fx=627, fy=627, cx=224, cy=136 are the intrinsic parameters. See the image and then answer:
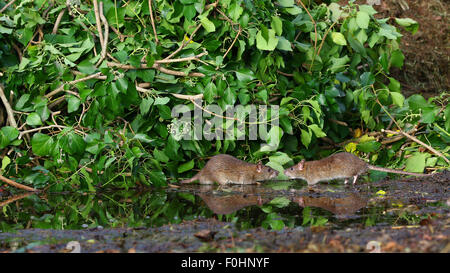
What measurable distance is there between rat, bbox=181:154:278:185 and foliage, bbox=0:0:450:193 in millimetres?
158

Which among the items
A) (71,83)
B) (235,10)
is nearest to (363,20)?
(235,10)

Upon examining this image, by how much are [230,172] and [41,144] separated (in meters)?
1.67

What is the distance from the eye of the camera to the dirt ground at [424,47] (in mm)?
8906

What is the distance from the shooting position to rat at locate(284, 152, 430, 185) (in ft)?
18.5

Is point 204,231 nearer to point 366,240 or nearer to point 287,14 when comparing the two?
point 366,240

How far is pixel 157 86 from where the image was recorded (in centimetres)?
566

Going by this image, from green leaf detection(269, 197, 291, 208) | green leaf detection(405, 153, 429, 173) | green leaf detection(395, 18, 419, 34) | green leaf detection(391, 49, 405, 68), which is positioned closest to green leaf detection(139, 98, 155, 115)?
green leaf detection(269, 197, 291, 208)

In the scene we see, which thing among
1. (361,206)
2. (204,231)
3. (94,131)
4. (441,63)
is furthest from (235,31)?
(441,63)

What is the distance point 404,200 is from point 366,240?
1.42 metres

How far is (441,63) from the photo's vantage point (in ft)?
30.3

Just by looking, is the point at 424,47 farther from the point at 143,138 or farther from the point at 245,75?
the point at 143,138

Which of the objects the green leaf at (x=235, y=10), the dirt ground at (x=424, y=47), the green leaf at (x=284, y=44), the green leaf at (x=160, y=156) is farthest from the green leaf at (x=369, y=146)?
the dirt ground at (x=424, y=47)

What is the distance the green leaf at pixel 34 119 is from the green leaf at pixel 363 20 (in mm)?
3144

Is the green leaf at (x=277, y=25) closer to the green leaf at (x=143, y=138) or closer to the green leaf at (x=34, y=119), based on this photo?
the green leaf at (x=143, y=138)
